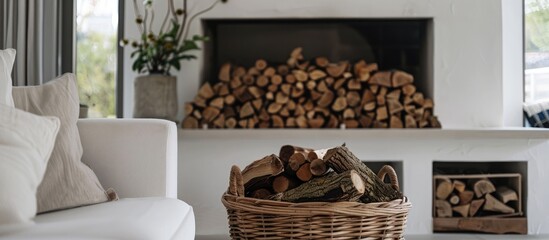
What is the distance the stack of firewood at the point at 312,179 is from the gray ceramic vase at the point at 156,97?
1.66 m

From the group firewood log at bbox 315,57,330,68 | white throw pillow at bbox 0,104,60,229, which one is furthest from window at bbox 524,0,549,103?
white throw pillow at bbox 0,104,60,229

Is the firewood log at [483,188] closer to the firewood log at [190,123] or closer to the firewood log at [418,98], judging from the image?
the firewood log at [418,98]

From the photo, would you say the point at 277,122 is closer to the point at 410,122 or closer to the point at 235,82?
the point at 235,82

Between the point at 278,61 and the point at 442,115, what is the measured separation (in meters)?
1.03

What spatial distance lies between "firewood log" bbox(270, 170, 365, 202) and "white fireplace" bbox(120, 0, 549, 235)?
1.66 meters

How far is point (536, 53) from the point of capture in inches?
185

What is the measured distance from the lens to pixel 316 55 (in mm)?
4465

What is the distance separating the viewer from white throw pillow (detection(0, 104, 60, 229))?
1611 millimetres

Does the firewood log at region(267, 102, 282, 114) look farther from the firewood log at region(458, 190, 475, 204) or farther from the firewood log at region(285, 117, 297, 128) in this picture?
the firewood log at region(458, 190, 475, 204)

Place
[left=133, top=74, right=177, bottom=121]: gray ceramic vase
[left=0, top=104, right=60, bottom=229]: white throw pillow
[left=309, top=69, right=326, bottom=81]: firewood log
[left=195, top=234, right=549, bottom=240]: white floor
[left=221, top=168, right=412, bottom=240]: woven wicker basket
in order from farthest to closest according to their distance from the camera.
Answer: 1. [left=309, top=69, right=326, bottom=81]: firewood log
2. [left=133, top=74, right=177, bottom=121]: gray ceramic vase
3. [left=195, top=234, right=549, bottom=240]: white floor
4. [left=221, top=168, right=412, bottom=240]: woven wicker basket
5. [left=0, top=104, right=60, bottom=229]: white throw pillow

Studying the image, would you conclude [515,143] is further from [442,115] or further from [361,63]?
[361,63]

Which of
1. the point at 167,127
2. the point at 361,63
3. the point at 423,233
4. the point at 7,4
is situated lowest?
the point at 423,233

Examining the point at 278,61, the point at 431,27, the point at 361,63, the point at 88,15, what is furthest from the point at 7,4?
the point at 431,27

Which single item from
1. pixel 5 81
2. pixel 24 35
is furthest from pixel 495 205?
pixel 5 81
